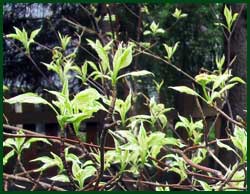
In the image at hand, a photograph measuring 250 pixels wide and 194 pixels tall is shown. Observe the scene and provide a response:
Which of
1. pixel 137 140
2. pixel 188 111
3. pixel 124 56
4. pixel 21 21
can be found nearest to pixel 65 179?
pixel 137 140

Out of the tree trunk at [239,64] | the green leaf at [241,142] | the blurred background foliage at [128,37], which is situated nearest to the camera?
the green leaf at [241,142]

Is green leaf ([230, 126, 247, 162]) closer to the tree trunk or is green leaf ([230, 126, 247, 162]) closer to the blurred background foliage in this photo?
the tree trunk

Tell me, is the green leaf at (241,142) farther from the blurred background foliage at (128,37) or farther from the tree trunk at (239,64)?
the blurred background foliage at (128,37)

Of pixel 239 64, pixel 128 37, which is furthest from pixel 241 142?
pixel 128 37

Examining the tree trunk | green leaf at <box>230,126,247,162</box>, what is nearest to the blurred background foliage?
the tree trunk

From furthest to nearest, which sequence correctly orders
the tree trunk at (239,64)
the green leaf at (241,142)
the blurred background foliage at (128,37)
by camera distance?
the blurred background foliage at (128,37), the tree trunk at (239,64), the green leaf at (241,142)

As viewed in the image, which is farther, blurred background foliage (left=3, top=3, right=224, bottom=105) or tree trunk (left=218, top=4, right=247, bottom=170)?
blurred background foliage (left=3, top=3, right=224, bottom=105)

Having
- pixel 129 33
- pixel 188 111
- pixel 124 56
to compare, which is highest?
pixel 124 56

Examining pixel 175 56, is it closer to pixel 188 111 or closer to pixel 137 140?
pixel 188 111

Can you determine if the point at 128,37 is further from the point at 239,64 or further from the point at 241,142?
the point at 241,142

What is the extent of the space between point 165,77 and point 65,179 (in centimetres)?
196

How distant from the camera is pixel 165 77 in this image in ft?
9.46

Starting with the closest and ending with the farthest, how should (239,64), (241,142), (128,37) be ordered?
(241,142) < (239,64) < (128,37)

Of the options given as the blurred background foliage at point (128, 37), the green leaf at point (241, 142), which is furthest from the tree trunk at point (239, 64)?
the green leaf at point (241, 142)
